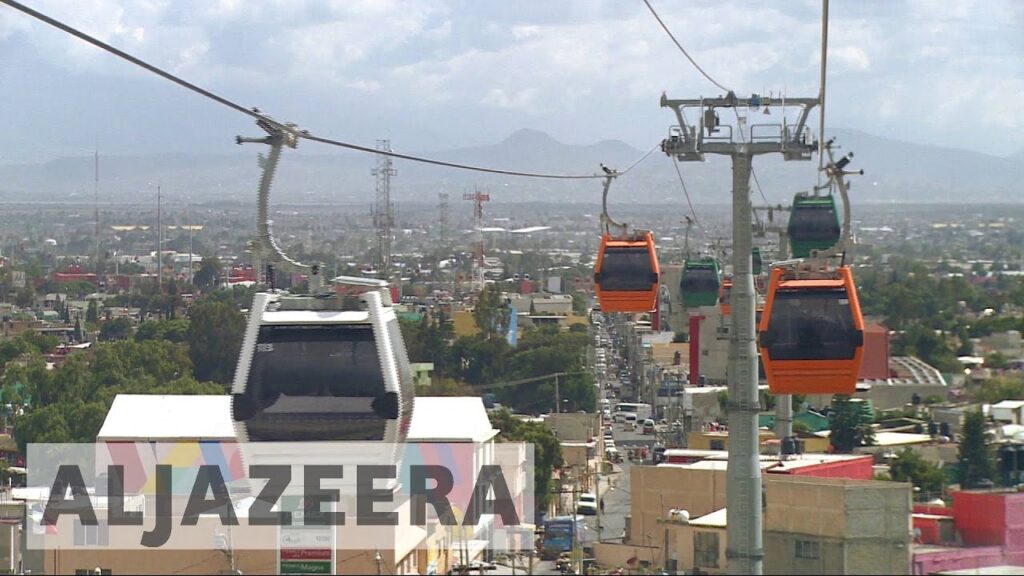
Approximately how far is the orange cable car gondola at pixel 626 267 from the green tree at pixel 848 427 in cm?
1403

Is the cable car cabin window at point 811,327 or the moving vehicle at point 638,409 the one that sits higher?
the cable car cabin window at point 811,327

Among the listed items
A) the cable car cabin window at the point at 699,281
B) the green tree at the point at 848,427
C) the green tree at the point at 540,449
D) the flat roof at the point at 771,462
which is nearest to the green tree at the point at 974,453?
the green tree at the point at 848,427

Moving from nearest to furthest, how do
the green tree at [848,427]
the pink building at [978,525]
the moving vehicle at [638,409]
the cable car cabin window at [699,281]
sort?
the pink building at [978,525] → the cable car cabin window at [699,281] → the green tree at [848,427] → the moving vehicle at [638,409]

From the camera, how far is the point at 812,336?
15.1 m

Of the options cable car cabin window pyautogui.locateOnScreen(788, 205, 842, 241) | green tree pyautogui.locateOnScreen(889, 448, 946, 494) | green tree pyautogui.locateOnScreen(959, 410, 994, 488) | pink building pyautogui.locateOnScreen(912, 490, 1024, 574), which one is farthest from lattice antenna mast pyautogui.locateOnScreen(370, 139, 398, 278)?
pink building pyautogui.locateOnScreen(912, 490, 1024, 574)

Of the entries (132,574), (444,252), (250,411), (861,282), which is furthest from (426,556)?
(444,252)

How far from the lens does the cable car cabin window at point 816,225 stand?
26625 mm

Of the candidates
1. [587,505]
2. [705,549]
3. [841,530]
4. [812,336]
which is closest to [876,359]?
[587,505]

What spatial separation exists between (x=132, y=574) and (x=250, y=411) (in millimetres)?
5224

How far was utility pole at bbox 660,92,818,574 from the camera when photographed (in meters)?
14.8

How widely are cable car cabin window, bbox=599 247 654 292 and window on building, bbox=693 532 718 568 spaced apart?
2.87 metres

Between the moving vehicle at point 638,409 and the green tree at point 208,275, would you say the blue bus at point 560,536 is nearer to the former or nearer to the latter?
the moving vehicle at point 638,409

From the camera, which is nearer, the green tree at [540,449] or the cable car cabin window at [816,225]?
the cable car cabin window at [816,225]

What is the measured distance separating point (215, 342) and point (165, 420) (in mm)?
33271
